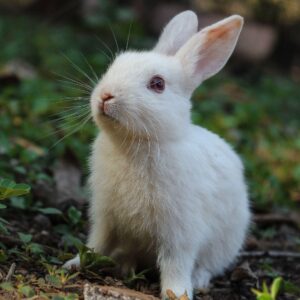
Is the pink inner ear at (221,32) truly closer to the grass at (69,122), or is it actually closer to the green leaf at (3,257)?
the grass at (69,122)

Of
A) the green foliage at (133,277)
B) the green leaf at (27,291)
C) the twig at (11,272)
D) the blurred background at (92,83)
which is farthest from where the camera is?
the blurred background at (92,83)

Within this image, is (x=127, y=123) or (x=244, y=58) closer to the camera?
(x=127, y=123)

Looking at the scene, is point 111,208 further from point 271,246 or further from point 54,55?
point 54,55

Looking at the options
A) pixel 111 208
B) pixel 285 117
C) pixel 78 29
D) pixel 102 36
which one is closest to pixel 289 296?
pixel 111 208

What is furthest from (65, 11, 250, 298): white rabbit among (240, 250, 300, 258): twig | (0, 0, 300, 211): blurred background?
(240, 250, 300, 258): twig

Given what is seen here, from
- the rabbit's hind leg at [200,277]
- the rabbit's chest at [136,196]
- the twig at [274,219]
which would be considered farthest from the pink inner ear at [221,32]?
the twig at [274,219]

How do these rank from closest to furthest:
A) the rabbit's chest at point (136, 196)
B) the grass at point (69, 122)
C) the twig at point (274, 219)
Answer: the rabbit's chest at point (136, 196) → the grass at point (69, 122) → the twig at point (274, 219)
